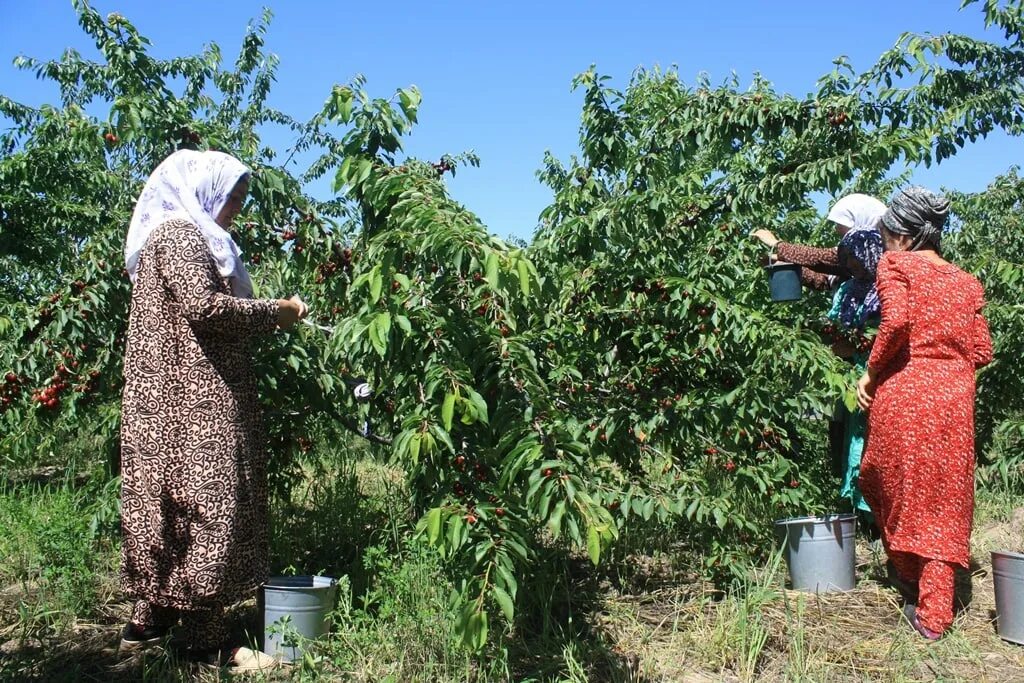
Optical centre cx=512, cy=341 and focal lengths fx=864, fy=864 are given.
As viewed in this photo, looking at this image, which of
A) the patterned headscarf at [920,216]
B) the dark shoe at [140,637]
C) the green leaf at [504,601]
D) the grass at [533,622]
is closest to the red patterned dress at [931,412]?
the patterned headscarf at [920,216]

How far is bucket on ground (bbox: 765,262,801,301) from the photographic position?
10.1 ft

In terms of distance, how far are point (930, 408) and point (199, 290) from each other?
2.12m

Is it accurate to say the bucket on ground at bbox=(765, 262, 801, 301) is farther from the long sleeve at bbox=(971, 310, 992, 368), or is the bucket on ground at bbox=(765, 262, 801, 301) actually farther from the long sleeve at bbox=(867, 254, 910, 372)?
the long sleeve at bbox=(971, 310, 992, 368)

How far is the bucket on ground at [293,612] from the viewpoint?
239cm

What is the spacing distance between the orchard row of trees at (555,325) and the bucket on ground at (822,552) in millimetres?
114

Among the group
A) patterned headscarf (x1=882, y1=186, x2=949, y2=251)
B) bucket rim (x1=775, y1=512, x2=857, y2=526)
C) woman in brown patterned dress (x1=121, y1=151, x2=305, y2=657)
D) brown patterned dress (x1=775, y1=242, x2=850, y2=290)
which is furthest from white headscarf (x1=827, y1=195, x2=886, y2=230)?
woman in brown patterned dress (x1=121, y1=151, x2=305, y2=657)

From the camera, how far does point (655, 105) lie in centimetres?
396

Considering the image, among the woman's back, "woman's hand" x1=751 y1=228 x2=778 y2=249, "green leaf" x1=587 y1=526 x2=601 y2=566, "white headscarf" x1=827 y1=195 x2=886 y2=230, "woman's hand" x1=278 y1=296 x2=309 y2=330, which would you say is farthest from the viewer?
"woman's hand" x1=751 y1=228 x2=778 y2=249

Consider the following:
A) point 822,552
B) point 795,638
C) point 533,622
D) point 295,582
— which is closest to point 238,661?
point 295,582

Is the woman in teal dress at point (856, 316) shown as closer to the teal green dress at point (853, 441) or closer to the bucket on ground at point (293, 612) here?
the teal green dress at point (853, 441)

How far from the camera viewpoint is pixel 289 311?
231cm

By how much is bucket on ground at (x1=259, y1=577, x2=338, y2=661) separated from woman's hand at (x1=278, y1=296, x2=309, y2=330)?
737 millimetres

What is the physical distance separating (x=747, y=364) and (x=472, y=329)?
153cm

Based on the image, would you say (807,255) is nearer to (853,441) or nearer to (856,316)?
→ (856,316)
